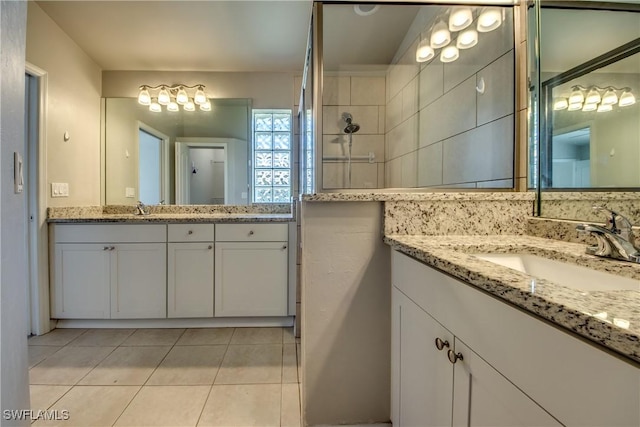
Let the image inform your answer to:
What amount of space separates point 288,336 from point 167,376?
2.57 ft

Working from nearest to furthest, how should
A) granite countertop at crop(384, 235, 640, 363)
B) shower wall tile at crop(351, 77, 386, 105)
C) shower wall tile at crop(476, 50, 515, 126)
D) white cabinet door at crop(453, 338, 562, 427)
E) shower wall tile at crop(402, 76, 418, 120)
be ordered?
1. granite countertop at crop(384, 235, 640, 363)
2. white cabinet door at crop(453, 338, 562, 427)
3. shower wall tile at crop(476, 50, 515, 126)
4. shower wall tile at crop(402, 76, 418, 120)
5. shower wall tile at crop(351, 77, 386, 105)

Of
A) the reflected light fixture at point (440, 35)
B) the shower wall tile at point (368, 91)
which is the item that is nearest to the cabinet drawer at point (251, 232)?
the shower wall tile at point (368, 91)

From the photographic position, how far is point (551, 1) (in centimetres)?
108

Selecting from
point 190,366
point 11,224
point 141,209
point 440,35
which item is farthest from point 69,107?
point 440,35

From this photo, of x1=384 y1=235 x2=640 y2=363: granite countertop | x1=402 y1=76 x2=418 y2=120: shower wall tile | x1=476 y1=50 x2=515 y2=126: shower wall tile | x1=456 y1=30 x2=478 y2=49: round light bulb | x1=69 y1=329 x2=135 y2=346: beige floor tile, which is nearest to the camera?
x1=384 y1=235 x2=640 y2=363: granite countertop

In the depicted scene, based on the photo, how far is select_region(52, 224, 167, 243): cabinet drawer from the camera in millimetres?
2090

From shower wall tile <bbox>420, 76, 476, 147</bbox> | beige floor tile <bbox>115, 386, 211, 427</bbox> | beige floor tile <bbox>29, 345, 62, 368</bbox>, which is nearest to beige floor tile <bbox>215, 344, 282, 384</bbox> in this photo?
beige floor tile <bbox>115, 386, 211, 427</bbox>

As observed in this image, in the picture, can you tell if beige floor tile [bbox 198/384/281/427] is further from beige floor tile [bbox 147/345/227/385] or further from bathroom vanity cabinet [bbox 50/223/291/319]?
bathroom vanity cabinet [bbox 50/223/291/319]

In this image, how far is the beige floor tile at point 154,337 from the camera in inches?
77.2

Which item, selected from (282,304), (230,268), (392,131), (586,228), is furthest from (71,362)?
(392,131)

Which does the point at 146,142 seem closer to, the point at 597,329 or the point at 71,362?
the point at 71,362

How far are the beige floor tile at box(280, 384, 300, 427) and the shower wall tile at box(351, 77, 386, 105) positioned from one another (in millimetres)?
2083

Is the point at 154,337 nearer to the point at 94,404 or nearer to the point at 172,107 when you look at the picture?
the point at 94,404

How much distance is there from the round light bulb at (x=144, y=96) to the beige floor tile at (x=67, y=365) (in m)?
1.99
